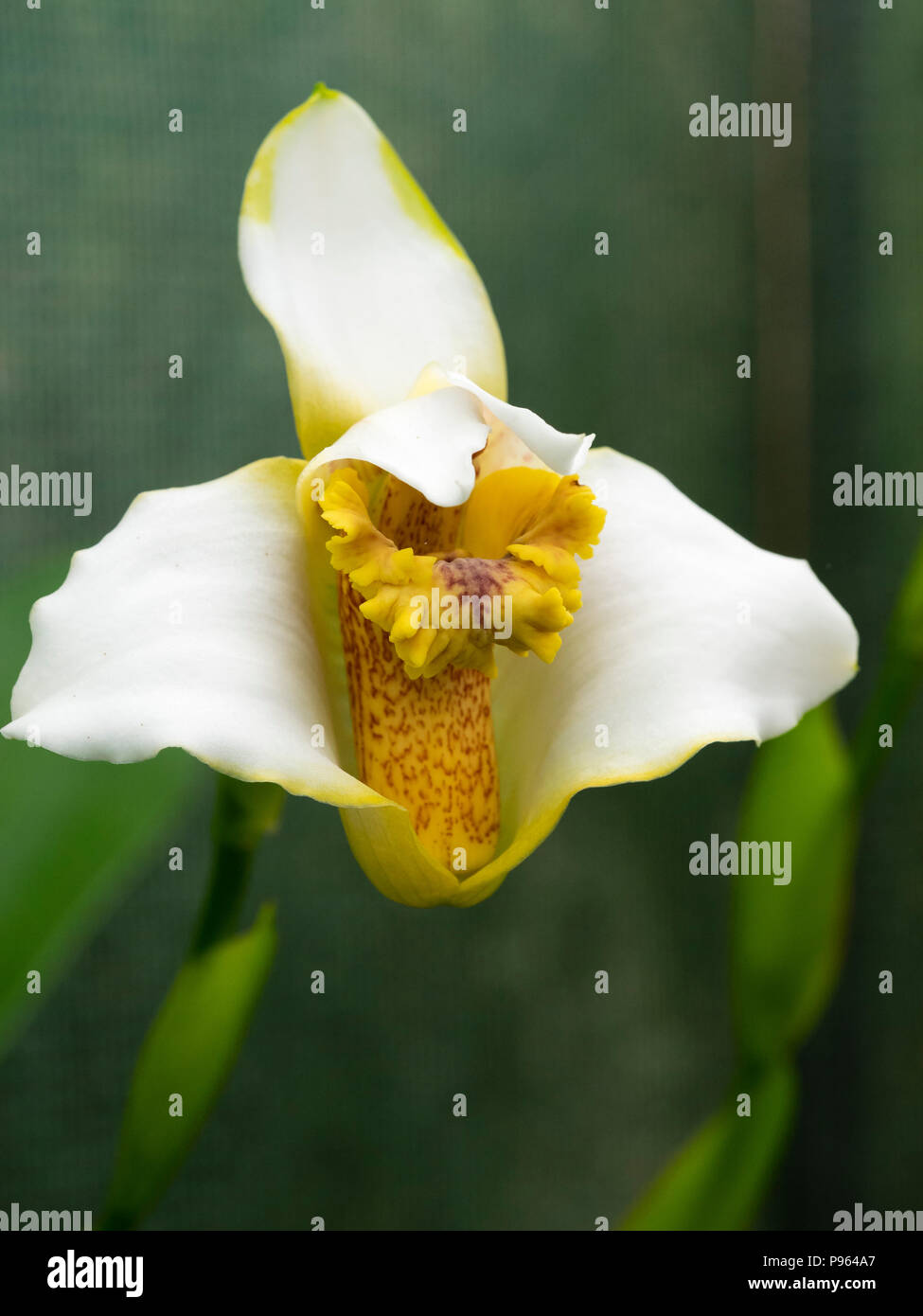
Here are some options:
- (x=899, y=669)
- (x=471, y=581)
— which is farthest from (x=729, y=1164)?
(x=471, y=581)

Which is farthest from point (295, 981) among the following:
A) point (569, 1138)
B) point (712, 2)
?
point (712, 2)

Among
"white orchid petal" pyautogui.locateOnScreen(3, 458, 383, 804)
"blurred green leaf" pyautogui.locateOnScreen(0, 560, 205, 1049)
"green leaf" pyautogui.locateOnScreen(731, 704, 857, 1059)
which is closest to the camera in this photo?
"white orchid petal" pyautogui.locateOnScreen(3, 458, 383, 804)

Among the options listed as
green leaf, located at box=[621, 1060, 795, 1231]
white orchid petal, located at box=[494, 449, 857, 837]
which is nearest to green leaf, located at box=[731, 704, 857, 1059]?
green leaf, located at box=[621, 1060, 795, 1231]

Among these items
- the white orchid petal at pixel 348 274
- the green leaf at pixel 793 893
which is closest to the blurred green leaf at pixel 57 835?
the white orchid petal at pixel 348 274

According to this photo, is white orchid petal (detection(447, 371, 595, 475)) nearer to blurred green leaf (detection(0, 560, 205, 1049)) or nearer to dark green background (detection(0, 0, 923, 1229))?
blurred green leaf (detection(0, 560, 205, 1049))

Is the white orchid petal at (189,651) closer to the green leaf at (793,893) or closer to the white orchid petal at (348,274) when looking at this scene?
the white orchid petal at (348,274)

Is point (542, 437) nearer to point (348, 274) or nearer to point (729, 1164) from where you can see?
point (348, 274)
